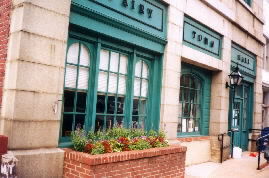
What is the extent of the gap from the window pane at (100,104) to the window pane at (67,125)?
694mm

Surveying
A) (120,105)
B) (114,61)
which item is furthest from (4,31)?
(120,105)

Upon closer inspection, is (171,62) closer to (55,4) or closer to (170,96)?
(170,96)

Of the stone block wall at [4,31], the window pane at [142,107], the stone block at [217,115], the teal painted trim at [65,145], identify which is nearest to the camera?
the stone block wall at [4,31]

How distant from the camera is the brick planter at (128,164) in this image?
15.2 feet

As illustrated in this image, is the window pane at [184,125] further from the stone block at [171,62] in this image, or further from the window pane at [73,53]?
the window pane at [73,53]

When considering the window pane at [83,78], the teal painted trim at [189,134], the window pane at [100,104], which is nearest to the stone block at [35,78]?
the window pane at [83,78]

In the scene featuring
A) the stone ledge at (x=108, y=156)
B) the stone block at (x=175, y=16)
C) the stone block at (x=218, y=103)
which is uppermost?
the stone block at (x=175, y=16)

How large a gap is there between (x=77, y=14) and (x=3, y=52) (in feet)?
4.96

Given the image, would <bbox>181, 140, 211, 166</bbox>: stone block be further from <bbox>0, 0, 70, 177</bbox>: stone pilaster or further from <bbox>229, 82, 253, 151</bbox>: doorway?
<bbox>0, 0, 70, 177</bbox>: stone pilaster

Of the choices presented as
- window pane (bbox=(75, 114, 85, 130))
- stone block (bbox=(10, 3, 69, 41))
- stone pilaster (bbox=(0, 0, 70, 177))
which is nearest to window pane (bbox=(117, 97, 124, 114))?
window pane (bbox=(75, 114, 85, 130))

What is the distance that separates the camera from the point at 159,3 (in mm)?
7363

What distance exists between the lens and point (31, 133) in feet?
14.8

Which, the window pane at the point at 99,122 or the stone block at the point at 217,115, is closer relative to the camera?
the window pane at the point at 99,122

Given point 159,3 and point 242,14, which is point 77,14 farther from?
point 242,14
